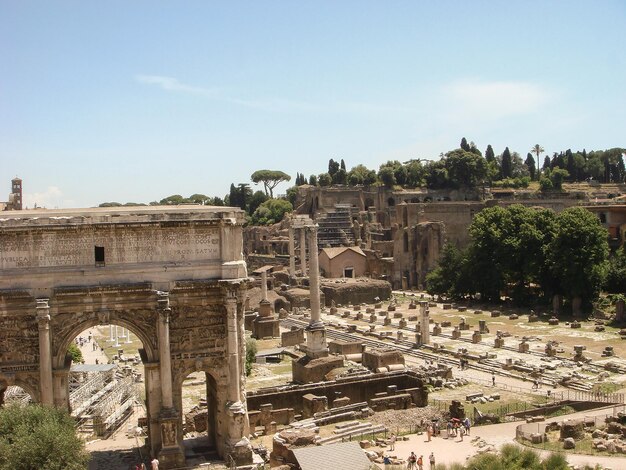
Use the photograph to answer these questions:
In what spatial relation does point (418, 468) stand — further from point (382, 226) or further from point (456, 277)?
point (382, 226)

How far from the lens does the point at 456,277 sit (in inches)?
2461

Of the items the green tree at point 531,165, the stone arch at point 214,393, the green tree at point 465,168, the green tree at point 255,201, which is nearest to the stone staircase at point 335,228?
the green tree at point 465,168

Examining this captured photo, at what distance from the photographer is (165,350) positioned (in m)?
20.9

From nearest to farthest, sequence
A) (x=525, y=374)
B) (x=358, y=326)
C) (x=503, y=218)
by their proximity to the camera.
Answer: (x=525, y=374) → (x=358, y=326) → (x=503, y=218)

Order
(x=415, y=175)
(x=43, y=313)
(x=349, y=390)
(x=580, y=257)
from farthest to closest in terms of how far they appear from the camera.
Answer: (x=415, y=175)
(x=580, y=257)
(x=349, y=390)
(x=43, y=313)

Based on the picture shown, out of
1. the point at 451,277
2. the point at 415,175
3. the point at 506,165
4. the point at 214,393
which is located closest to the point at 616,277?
the point at 451,277

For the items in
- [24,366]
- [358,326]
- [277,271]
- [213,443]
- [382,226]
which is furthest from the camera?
[382,226]

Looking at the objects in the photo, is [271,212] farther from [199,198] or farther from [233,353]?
[233,353]

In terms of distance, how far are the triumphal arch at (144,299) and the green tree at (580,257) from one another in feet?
114

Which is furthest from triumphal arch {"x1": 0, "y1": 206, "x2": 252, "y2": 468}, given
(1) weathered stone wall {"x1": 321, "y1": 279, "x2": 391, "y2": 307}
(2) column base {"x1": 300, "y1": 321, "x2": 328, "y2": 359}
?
(1) weathered stone wall {"x1": 321, "y1": 279, "x2": 391, "y2": 307}

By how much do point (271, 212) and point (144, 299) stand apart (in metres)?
93.9

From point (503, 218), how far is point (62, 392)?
1767 inches

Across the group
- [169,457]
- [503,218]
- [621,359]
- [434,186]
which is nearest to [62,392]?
[169,457]

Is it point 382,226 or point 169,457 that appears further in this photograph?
point 382,226
